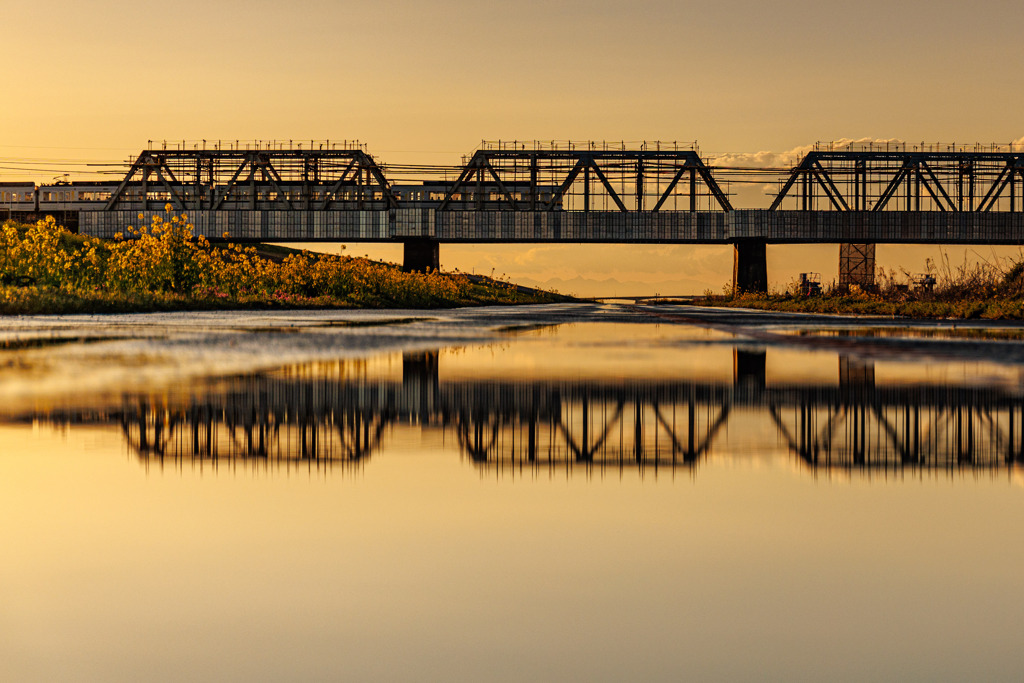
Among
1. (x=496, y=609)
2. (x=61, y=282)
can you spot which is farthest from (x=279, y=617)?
(x=61, y=282)

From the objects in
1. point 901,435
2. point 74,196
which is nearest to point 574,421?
point 901,435

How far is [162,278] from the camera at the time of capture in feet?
153

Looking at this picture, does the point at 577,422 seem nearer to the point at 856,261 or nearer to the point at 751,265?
the point at 751,265

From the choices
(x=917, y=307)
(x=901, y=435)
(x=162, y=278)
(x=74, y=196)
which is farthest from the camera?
(x=74, y=196)

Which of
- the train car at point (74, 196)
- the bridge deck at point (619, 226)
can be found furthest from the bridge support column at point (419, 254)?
the train car at point (74, 196)

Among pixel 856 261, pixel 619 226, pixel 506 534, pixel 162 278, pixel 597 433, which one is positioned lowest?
pixel 506 534

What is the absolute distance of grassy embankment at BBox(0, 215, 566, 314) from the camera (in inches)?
1581

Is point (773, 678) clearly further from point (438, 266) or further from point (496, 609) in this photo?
point (438, 266)

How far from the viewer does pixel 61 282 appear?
1742 inches

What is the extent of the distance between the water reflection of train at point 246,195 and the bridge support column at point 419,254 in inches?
198

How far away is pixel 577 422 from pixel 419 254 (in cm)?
9725

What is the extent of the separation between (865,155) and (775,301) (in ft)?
120

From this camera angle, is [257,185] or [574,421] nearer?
[574,421]

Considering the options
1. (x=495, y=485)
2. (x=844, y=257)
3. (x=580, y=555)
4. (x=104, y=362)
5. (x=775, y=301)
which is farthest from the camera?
(x=844, y=257)
